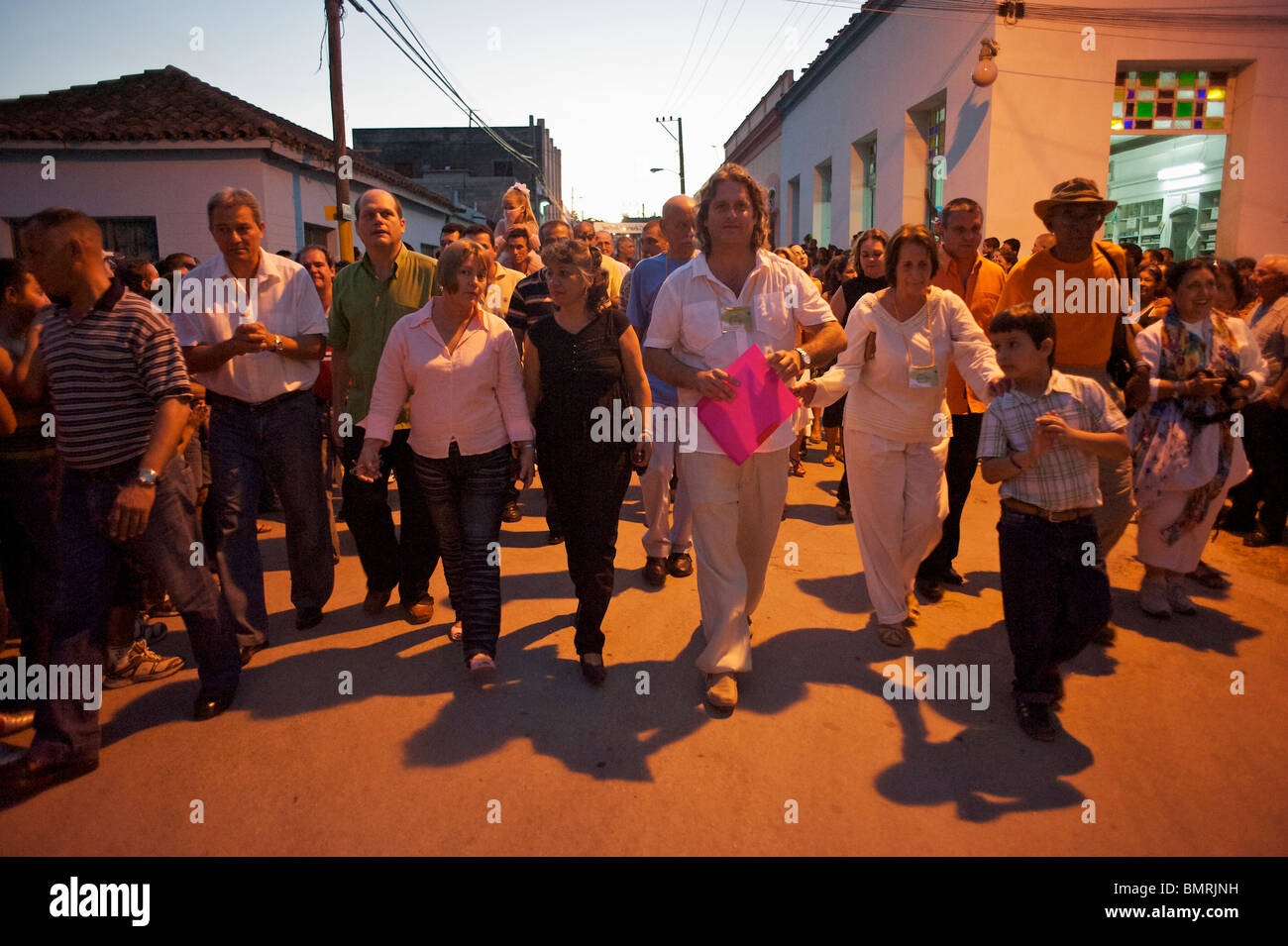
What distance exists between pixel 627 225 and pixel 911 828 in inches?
3594

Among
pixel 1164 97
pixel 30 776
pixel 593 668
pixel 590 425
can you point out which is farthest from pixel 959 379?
pixel 1164 97

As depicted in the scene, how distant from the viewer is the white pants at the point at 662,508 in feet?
17.1

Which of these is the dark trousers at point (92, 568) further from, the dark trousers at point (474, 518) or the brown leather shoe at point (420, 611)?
the brown leather shoe at point (420, 611)

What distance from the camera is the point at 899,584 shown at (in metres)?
4.30

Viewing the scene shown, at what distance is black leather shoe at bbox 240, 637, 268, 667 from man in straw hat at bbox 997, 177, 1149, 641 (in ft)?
14.7

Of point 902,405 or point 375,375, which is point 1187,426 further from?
point 375,375

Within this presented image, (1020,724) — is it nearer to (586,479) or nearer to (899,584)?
(899,584)

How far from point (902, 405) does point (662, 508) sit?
1723 mm

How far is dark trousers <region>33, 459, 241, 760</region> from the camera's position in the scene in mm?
3150

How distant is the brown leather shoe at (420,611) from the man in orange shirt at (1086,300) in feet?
12.2

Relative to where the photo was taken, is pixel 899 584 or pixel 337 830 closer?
pixel 337 830
